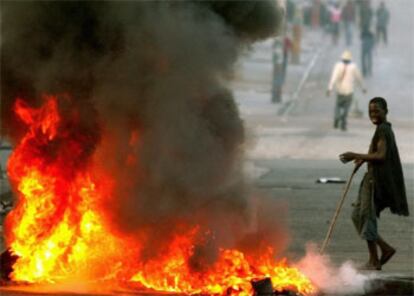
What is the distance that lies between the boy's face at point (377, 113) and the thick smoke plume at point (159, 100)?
1.70m

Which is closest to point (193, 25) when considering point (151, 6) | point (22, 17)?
point (151, 6)

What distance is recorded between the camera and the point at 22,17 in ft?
35.8

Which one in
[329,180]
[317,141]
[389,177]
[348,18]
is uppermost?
[348,18]

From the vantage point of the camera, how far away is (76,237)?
10750 mm

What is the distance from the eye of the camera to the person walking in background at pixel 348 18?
50456 mm

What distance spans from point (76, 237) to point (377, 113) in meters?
2.93

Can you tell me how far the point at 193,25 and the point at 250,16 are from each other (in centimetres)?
66

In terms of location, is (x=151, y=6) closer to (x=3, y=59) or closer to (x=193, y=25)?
(x=193, y=25)

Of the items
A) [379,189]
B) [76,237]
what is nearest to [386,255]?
[379,189]

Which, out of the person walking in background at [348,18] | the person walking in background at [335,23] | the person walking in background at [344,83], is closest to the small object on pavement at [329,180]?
the person walking in background at [344,83]

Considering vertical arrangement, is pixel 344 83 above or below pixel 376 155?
above

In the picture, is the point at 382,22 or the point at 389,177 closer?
the point at 389,177

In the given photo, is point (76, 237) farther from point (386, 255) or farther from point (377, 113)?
point (377, 113)

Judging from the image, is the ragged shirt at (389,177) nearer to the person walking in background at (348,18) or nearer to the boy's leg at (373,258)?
the boy's leg at (373,258)
